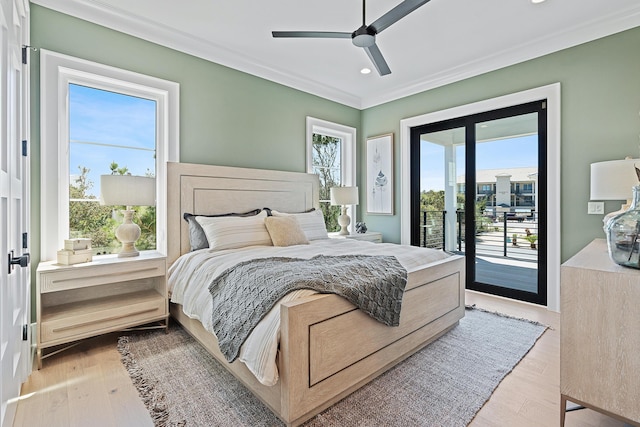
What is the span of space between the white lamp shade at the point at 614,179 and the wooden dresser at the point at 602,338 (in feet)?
4.07

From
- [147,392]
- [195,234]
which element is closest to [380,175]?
[195,234]

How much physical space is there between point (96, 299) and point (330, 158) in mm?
3468

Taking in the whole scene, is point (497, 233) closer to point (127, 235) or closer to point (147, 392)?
point (147, 392)

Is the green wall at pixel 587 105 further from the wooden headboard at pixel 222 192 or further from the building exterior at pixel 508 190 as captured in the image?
the wooden headboard at pixel 222 192

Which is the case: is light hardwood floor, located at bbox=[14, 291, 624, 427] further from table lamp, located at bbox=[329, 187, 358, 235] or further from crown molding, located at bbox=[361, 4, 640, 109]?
crown molding, located at bbox=[361, 4, 640, 109]

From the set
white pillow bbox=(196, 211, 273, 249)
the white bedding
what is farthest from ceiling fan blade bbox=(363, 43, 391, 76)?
white pillow bbox=(196, 211, 273, 249)

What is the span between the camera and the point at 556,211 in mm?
3193

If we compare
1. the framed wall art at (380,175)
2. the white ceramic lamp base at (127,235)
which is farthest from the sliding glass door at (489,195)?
the white ceramic lamp base at (127,235)

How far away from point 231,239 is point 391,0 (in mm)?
2465

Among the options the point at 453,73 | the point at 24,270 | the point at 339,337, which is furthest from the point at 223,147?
the point at 453,73

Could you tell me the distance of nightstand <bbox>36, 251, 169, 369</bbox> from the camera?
217cm

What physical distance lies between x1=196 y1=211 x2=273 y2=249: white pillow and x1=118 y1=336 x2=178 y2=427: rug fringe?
1.03 meters

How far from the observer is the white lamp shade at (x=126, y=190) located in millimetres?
2502

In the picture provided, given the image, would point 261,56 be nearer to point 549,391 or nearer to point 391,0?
point 391,0
